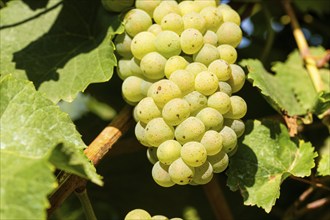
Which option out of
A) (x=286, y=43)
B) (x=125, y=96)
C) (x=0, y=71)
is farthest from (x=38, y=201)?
(x=286, y=43)

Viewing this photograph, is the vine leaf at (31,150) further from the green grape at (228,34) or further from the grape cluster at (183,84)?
the green grape at (228,34)

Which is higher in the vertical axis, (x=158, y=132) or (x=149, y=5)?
(x=149, y=5)

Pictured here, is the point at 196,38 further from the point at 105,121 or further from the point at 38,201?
the point at 105,121

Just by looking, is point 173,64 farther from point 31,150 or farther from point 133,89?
point 31,150

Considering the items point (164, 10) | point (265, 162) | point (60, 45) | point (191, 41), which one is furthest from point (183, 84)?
point (60, 45)

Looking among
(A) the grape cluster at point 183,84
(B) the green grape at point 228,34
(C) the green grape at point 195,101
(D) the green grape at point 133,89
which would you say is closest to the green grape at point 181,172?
(A) the grape cluster at point 183,84

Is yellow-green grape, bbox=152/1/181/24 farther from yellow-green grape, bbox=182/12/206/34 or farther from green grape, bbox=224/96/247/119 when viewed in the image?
green grape, bbox=224/96/247/119

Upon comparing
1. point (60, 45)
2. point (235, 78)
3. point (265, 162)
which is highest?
point (235, 78)
